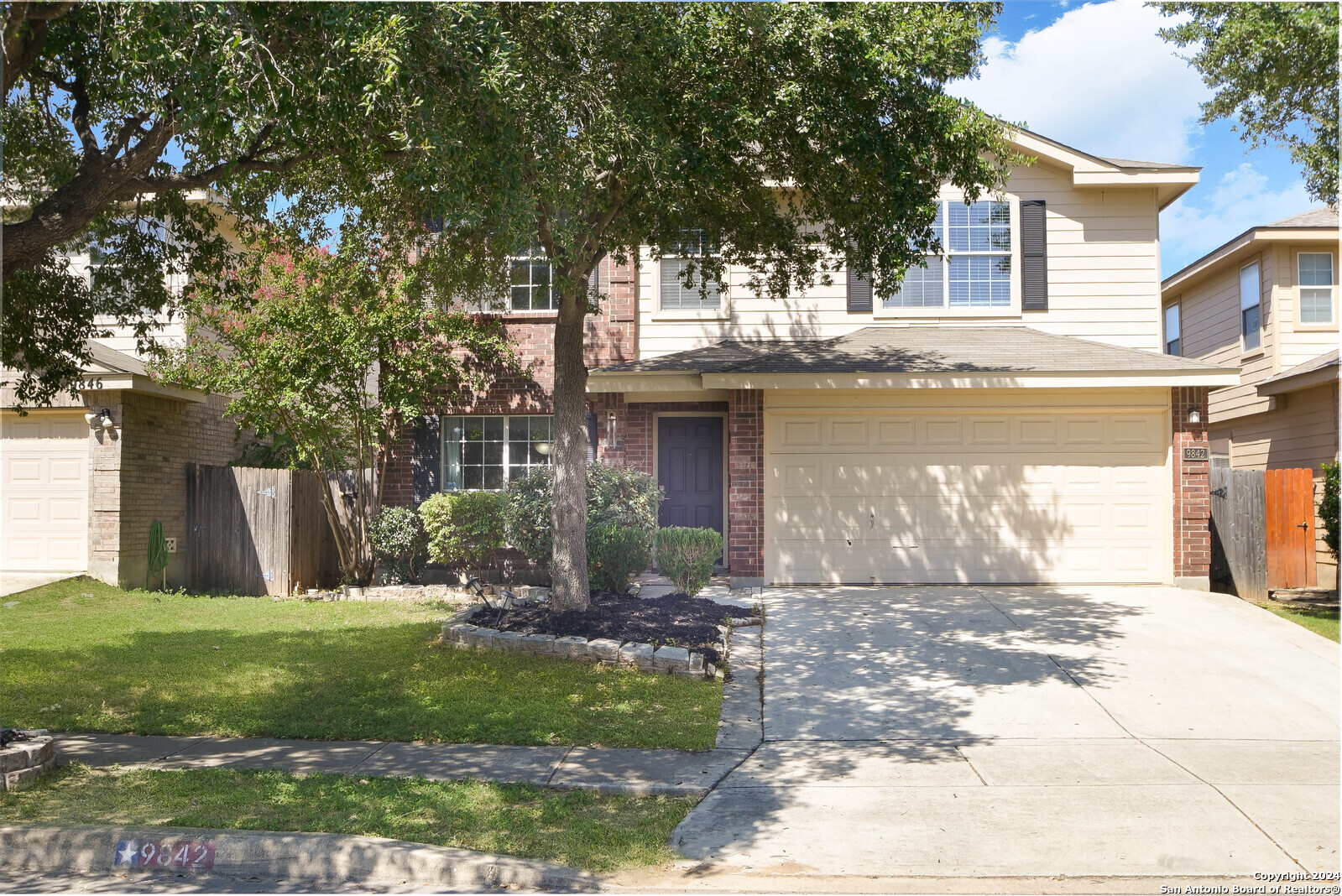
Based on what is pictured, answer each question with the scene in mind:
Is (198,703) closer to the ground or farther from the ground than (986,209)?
closer to the ground

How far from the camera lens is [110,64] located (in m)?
7.70

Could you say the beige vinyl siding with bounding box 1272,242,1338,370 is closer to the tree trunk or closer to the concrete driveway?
the concrete driveway

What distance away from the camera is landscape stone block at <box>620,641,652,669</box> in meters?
8.38

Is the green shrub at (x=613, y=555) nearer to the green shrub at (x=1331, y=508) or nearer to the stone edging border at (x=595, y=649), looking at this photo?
the stone edging border at (x=595, y=649)

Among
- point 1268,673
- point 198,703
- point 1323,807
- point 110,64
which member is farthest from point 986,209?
point 198,703

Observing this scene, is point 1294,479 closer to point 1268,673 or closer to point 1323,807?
point 1268,673

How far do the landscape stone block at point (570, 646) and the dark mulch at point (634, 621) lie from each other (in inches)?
6.6

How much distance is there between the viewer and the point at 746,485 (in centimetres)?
1276

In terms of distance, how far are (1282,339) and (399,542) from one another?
15.4 m

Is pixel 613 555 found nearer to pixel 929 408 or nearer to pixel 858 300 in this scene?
pixel 929 408

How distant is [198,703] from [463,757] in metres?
2.76

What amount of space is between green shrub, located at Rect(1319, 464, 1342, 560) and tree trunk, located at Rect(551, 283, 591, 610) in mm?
9916

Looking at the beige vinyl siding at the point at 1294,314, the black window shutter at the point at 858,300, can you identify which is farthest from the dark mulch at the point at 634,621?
the beige vinyl siding at the point at 1294,314

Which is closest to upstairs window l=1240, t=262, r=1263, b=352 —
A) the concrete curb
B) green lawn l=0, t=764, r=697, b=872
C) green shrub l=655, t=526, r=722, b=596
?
green shrub l=655, t=526, r=722, b=596
